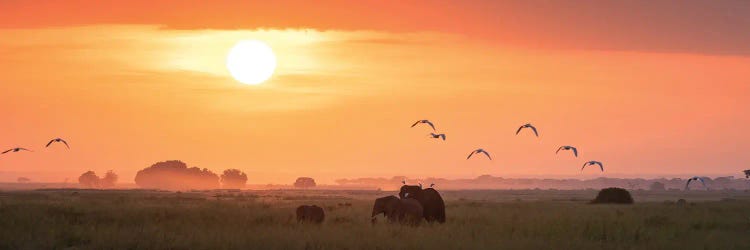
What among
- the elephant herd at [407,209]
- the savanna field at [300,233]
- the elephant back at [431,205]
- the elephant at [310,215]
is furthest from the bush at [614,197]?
the elephant at [310,215]

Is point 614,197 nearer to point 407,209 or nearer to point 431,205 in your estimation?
point 431,205

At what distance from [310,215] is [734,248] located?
15.6 metres

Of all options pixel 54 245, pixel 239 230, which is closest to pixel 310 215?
pixel 239 230

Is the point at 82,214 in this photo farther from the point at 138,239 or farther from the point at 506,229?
the point at 506,229

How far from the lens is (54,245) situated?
80.0 ft

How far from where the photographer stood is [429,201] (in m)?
35.9

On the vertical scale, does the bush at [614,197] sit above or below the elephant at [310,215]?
above

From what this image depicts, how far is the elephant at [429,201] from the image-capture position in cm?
3578

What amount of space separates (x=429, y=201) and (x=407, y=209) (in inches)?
98.1

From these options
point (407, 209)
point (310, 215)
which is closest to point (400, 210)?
point (407, 209)

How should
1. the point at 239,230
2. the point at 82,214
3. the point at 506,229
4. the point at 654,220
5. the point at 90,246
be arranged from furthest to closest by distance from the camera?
the point at 654,220 → the point at 82,214 → the point at 506,229 → the point at 239,230 → the point at 90,246

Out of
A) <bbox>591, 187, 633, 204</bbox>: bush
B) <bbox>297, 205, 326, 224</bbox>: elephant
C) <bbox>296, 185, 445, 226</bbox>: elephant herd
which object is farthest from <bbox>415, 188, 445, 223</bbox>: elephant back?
<bbox>591, 187, 633, 204</bbox>: bush

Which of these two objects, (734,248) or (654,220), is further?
(654,220)

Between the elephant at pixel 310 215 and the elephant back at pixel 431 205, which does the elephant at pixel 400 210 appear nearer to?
the elephant back at pixel 431 205
